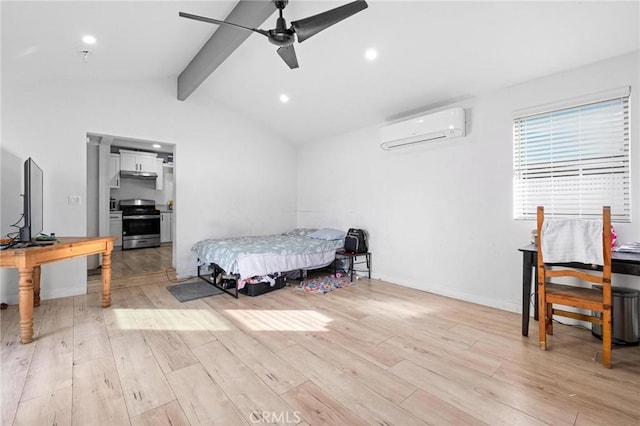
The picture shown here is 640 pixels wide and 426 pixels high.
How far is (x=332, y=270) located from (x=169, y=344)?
9.44 ft

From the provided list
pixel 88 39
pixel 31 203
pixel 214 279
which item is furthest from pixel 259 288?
pixel 88 39

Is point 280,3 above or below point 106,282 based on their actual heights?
above

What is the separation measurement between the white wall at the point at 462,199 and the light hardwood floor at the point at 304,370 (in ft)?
1.71

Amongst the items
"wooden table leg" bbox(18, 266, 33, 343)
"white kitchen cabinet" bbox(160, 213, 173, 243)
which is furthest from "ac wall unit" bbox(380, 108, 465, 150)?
"white kitchen cabinet" bbox(160, 213, 173, 243)

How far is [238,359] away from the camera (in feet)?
6.67

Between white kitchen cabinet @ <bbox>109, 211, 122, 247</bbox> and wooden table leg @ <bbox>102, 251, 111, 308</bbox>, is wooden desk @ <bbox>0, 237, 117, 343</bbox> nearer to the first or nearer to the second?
wooden table leg @ <bbox>102, 251, 111, 308</bbox>

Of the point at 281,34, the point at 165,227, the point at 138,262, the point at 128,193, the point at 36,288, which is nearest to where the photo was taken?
the point at 281,34

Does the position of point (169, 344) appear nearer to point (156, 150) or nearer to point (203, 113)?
point (203, 113)

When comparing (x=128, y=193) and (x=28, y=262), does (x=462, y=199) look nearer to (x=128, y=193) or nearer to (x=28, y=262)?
(x=28, y=262)

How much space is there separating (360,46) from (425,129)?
1.24 metres

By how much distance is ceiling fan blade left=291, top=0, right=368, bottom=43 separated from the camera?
6.13 ft

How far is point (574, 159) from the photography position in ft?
8.68

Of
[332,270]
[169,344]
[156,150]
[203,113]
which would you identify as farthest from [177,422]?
[156,150]

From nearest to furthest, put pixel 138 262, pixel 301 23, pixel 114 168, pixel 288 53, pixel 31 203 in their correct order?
pixel 301 23 < pixel 288 53 < pixel 31 203 < pixel 138 262 < pixel 114 168
